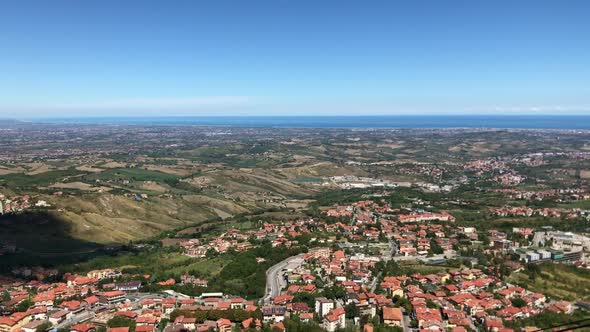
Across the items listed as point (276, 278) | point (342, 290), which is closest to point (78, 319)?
point (276, 278)

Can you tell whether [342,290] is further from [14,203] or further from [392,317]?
[14,203]

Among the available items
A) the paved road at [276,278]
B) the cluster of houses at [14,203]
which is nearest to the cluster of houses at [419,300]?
the paved road at [276,278]

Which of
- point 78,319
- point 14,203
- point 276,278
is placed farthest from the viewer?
point 14,203

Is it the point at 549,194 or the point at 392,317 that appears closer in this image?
the point at 392,317

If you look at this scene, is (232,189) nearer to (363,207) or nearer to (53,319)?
(363,207)

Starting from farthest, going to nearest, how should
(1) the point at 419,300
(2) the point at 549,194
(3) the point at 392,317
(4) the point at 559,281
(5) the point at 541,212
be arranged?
(2) the point at 549,194, (5) the point at 541,212, (4) the point at 559,281, (1) the point at 419,300, (3) the point at 392,317

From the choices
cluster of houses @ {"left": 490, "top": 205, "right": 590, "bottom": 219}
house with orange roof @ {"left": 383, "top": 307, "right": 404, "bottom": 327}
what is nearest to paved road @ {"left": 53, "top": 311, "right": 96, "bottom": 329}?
house with orange roof @ {"left": 383, "top": 307, "right": 404, "bottom": 327}

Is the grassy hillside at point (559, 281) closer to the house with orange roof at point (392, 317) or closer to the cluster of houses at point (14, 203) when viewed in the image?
the house with orange roof at point (392, 317)
